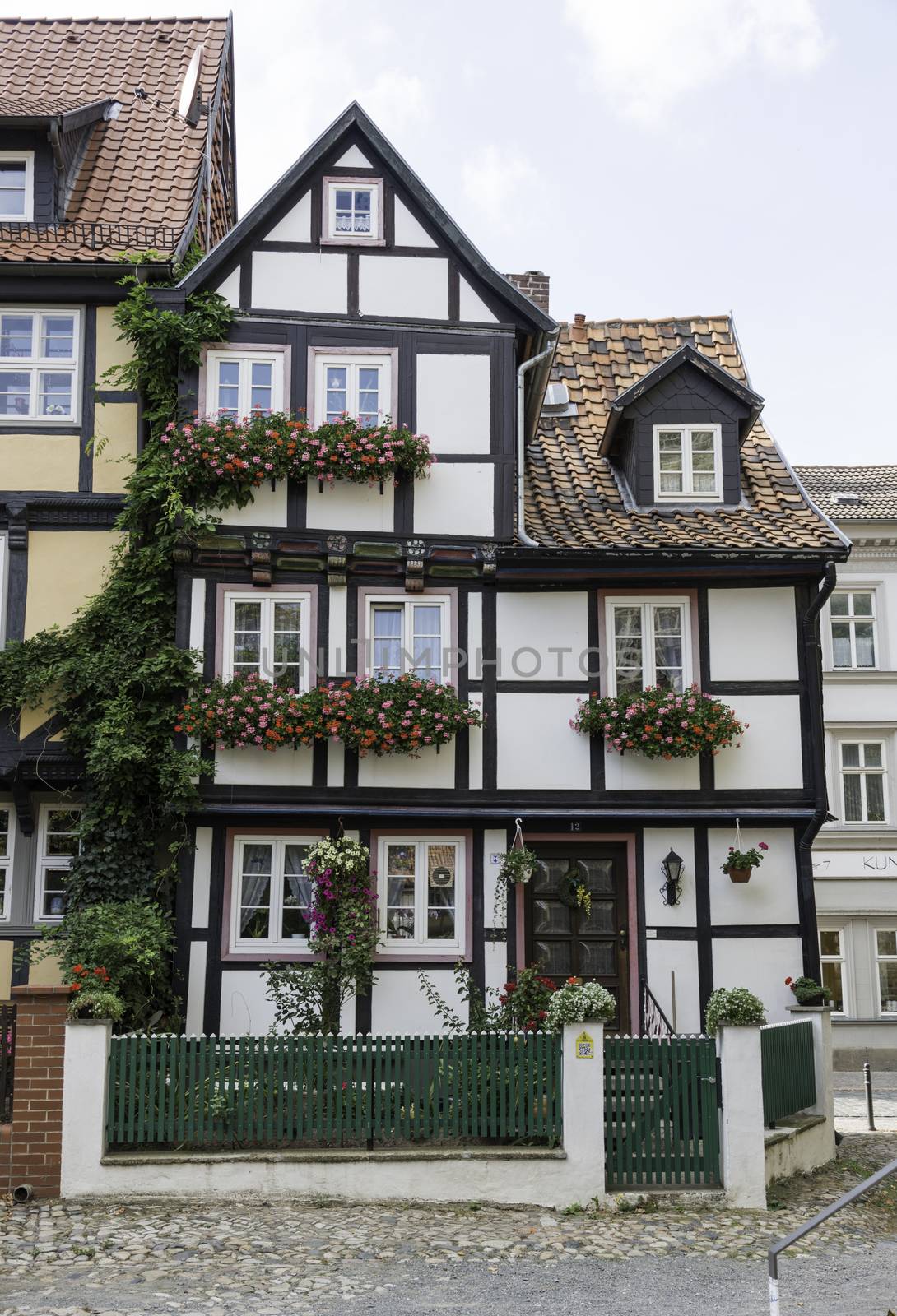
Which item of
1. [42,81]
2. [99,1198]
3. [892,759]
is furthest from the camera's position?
[892,759]

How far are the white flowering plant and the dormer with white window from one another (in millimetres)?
6876

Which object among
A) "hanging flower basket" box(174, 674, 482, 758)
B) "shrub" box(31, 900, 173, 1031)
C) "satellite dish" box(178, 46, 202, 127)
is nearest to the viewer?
"shrub" box(31, 900, 173, 1031)

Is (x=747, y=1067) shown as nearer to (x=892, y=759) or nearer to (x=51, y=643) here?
(x=51, y=643)

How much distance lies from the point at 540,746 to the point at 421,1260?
657 cm

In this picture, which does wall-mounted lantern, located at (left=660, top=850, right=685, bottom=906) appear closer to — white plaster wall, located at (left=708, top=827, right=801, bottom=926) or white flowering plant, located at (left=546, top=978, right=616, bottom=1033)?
white plaster wall, located at (left=708, top=827, right=801, bottom=926)

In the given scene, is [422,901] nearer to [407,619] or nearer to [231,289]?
[407,619]

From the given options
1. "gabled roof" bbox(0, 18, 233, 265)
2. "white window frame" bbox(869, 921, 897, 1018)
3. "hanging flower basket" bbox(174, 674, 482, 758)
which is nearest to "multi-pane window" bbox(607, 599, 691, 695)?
"hanging flower basket" bbox(174, 674, 482, 758)

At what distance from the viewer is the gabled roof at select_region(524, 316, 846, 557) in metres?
15.7

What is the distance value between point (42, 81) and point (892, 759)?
61.1 ft

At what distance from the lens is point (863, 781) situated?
84.0 feet

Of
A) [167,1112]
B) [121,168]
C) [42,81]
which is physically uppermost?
[42,81]

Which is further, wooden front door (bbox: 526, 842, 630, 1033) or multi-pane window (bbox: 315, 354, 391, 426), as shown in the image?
multi-pane window (bbox: 315, 354, 391, 426)

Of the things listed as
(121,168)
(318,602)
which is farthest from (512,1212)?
(121,168)

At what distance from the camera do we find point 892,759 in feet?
83.7
